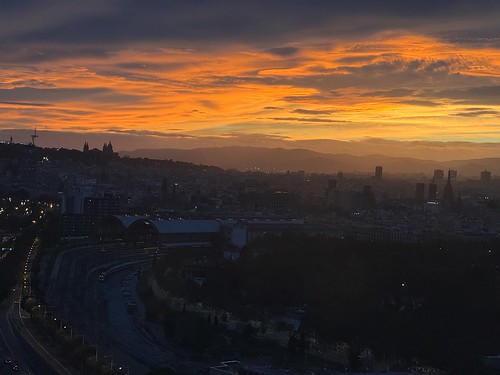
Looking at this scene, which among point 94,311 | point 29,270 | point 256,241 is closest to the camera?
point 94,311

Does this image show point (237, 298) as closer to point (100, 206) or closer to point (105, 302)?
point (105, 302)

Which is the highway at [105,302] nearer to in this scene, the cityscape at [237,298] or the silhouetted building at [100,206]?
the cityscape at [237,298]

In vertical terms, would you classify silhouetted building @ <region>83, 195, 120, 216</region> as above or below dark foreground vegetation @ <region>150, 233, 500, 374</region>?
above

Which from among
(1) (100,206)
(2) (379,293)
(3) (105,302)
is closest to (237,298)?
(2) (379,293)

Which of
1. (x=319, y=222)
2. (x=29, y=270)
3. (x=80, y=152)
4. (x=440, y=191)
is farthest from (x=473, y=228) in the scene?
(x=80, y=152)

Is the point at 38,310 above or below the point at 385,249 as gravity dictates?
below

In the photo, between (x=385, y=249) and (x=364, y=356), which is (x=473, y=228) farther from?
(x=364, y=356)

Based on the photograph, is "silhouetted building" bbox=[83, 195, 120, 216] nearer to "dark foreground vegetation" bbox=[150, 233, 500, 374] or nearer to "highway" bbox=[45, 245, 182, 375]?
"highway" bbox=[45, 245, 182, 375]

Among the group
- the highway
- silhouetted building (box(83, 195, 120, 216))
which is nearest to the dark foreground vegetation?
the highway

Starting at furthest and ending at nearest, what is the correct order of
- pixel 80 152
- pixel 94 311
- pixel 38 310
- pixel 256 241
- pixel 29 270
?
1. pixel 80 152
2. pixel 256 241
3. pixel 29 270
4. pixel 94 311
5. pixel 38 310
